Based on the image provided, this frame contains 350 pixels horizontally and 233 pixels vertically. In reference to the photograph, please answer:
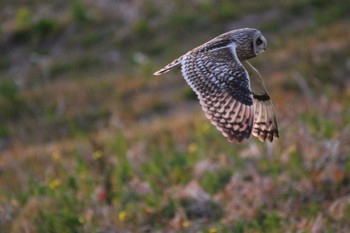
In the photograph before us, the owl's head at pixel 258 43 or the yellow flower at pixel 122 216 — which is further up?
the owl's head at pixel 258 43

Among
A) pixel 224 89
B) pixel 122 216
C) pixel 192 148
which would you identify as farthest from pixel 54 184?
pixel 224 89

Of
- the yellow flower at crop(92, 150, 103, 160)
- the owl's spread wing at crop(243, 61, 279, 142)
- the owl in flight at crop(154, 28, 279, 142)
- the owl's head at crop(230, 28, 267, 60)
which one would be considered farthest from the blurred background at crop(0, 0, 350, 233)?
the owl's head at crop(230, 28, 267, 60)

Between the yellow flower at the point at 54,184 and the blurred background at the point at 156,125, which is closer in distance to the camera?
the blurred background at the point at 156,125

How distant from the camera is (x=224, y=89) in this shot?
5.57 meters

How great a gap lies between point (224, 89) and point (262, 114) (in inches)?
25.8

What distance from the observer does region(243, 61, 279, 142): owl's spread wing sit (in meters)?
6.09

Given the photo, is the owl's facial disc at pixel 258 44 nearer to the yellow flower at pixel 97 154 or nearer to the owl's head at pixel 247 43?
the owl's head at pixel 247 43

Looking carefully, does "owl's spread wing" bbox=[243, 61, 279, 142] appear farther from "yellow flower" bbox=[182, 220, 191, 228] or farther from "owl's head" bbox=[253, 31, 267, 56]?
"yellow flower" bbox=[182, 220, 191, 228]

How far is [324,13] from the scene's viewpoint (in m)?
14.0

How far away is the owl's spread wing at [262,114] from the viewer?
609 centimetres

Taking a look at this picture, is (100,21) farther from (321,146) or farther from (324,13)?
(321,146)

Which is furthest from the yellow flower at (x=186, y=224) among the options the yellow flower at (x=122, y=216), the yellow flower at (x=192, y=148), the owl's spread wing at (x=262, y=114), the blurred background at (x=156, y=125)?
the yellow flower at (x=192, y=148)

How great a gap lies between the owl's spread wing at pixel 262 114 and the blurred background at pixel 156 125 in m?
0.84

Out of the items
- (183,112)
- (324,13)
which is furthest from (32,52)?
(324,13)
